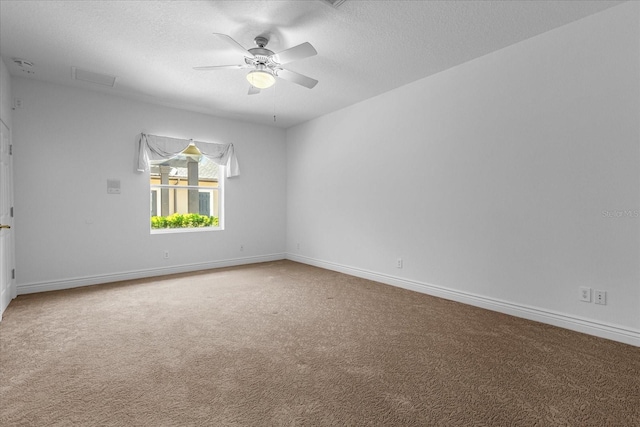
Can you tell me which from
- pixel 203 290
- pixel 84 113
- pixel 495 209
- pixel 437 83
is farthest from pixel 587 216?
pixel 84 113

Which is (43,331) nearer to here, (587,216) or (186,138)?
(186,138)

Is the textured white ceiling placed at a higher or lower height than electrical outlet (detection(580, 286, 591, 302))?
higher

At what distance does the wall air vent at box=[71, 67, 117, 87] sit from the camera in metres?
3.77

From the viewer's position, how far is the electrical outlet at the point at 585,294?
277 cm

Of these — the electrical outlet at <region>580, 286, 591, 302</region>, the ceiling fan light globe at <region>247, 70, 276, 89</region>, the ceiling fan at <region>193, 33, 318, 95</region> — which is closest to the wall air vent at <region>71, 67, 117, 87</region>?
the ceiling fan at <region>193, 33, 318, 95</region>

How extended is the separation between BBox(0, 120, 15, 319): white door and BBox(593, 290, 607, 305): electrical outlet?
18.2 feet

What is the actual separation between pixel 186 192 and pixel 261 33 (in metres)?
3.44

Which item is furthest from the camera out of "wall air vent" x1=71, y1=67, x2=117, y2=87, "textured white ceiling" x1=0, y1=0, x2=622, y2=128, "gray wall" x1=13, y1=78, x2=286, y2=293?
"gray wall" x1=13, y1=78, x2=286, y2=293

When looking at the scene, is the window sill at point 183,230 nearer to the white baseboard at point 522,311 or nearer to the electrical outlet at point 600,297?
the white baseboard at point 522,311

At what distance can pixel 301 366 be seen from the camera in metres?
2.22

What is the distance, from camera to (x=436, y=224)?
3.95 meters

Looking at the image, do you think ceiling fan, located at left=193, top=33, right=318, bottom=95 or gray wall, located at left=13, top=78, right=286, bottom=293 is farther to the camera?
gray wall, located at left=13, top=78, right=286, bottom=293

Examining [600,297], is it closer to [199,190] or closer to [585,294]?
[585,294]

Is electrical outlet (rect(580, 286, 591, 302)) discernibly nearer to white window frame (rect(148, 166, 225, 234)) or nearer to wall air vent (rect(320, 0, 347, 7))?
wall air vent (rect(320, 0, 347, 7))
